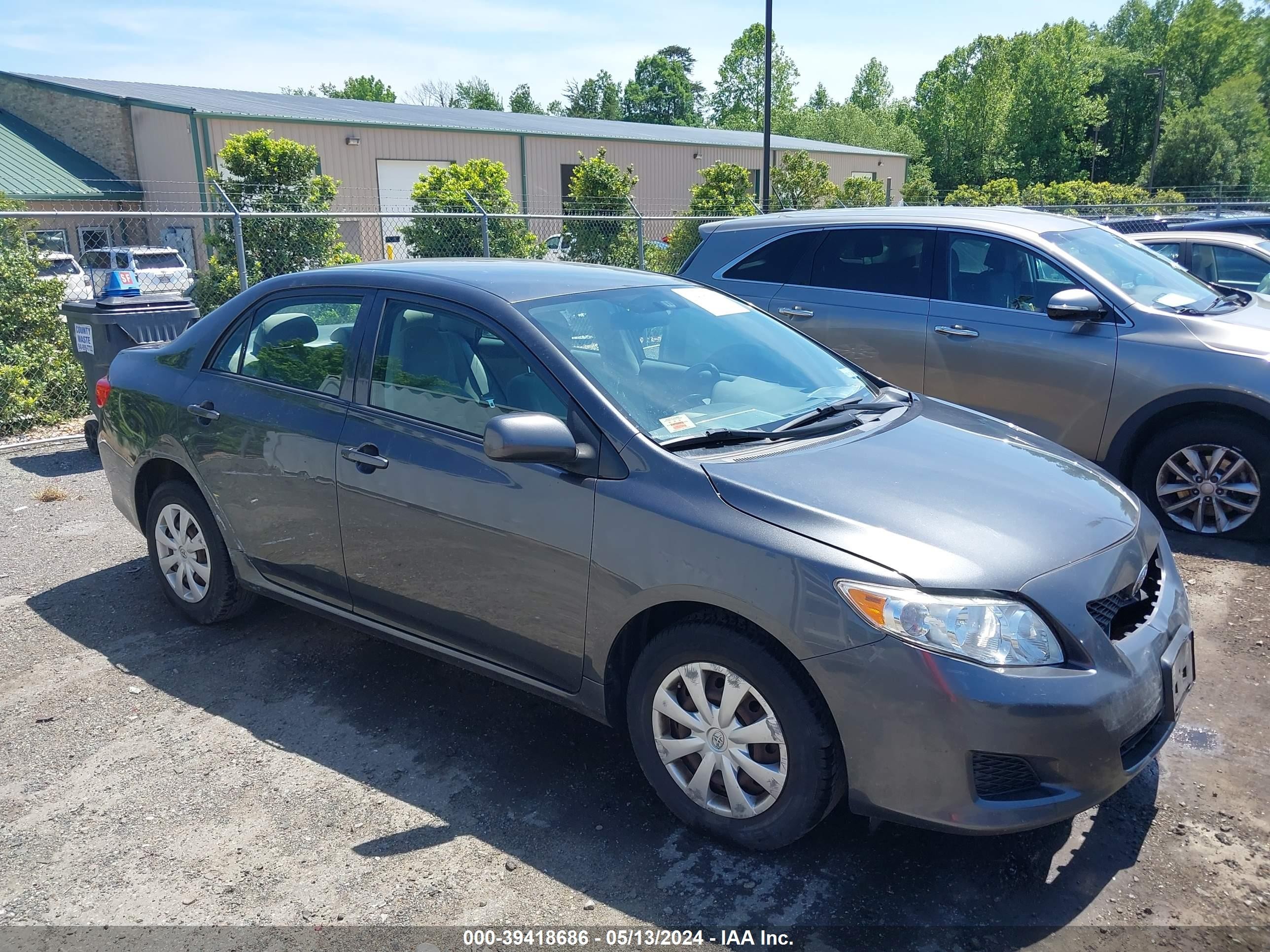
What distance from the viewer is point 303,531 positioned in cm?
400

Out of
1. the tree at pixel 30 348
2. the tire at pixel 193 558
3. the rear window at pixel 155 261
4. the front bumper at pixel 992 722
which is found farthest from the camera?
the rear window at pixel 155 261

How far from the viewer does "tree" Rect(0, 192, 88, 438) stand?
8570 mm

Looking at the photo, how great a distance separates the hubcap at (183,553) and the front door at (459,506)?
114 cm

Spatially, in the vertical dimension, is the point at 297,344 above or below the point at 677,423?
above

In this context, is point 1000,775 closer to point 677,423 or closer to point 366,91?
point 677,423

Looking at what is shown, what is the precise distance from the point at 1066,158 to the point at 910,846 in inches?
2622

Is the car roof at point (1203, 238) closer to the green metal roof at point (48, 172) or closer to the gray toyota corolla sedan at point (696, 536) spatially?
the gray toyota corolla sedan at point (696, 536)

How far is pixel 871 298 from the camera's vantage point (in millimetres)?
6691

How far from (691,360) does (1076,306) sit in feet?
10.3

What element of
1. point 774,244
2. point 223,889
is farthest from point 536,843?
point 774,244

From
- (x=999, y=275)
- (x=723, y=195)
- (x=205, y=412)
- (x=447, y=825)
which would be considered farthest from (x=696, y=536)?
(x=723, y=195)

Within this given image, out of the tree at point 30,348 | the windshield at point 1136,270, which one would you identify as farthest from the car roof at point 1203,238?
the tree at point 30,348

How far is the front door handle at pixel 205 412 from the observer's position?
4309 mm

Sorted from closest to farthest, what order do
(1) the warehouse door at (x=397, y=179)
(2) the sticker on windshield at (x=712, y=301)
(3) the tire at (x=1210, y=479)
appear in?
(2) the sticker on windshield at (x=712, y=301) → (3) the tire at (x=1210, y=479) → (1) the warehouse door at (x=397, y=179)
